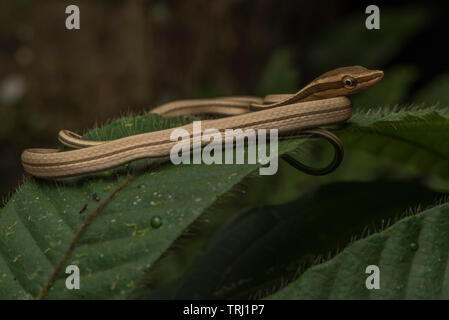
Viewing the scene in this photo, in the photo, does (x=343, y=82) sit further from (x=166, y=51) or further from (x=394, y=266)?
(x=166, y=51)

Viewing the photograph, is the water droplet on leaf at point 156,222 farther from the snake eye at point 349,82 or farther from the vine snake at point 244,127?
the snake eye at point 349,82

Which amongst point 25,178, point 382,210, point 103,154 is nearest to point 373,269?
point 382,210

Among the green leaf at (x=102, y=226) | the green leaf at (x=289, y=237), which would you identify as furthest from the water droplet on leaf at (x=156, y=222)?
the green leaf at (x=289, y=237)

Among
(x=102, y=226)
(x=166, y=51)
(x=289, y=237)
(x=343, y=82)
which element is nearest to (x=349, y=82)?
(x=343, y=82)

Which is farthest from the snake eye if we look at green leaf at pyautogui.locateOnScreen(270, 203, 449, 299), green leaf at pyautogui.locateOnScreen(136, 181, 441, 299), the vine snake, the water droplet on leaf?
the water droplet on leaf

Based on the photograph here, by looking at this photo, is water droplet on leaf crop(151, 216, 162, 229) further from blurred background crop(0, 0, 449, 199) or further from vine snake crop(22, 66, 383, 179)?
blurred background crop(0, 0, 449, 199)

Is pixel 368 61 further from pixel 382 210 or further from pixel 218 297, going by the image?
pixel 218 297
